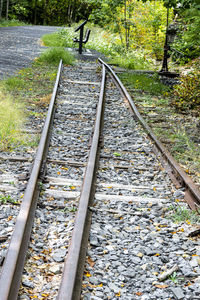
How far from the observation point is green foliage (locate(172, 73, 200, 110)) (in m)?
7.68

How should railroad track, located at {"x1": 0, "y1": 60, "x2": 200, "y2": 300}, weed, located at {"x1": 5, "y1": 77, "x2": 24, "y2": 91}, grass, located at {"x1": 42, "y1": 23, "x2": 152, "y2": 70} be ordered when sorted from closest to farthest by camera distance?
1. railroad track, located at {"x1": 0, "y1": 60, "x2": 200, "y2": 300}
2. weed, located at {"x1": 5, "y1": 77, "x2": 24, "y2": 91}
3. grass, located at {"x1": 42, "y1": 23, "x2": 152, "y2": 70}

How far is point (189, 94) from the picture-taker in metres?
7.74

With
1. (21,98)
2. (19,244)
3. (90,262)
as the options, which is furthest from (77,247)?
(21,98)

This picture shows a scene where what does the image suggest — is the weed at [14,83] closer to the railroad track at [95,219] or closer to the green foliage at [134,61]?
the railroad track at [95,219]

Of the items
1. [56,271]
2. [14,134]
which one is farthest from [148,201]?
[14,134]

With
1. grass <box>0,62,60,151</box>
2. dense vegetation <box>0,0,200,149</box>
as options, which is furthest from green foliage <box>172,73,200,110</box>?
grass <box>0,62,60,151</box>

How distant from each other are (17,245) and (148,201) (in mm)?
1577

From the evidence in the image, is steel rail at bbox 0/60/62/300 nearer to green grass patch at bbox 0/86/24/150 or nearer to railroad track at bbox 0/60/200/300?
railroad track at bbox 0/60/200/300

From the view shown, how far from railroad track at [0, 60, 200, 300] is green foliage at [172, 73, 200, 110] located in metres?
2.12

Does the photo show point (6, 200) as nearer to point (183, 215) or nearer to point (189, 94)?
point (183, 215)

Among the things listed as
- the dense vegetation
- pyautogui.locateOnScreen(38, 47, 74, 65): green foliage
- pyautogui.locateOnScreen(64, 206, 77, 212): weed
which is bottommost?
pyautogui.locateOnScreen(64, 206, 77, 212): weed

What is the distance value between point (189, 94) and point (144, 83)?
105 inches

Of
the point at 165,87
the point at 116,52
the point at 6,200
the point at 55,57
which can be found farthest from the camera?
the point at 116,52

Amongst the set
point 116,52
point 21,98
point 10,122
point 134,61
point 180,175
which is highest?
point 116,52
